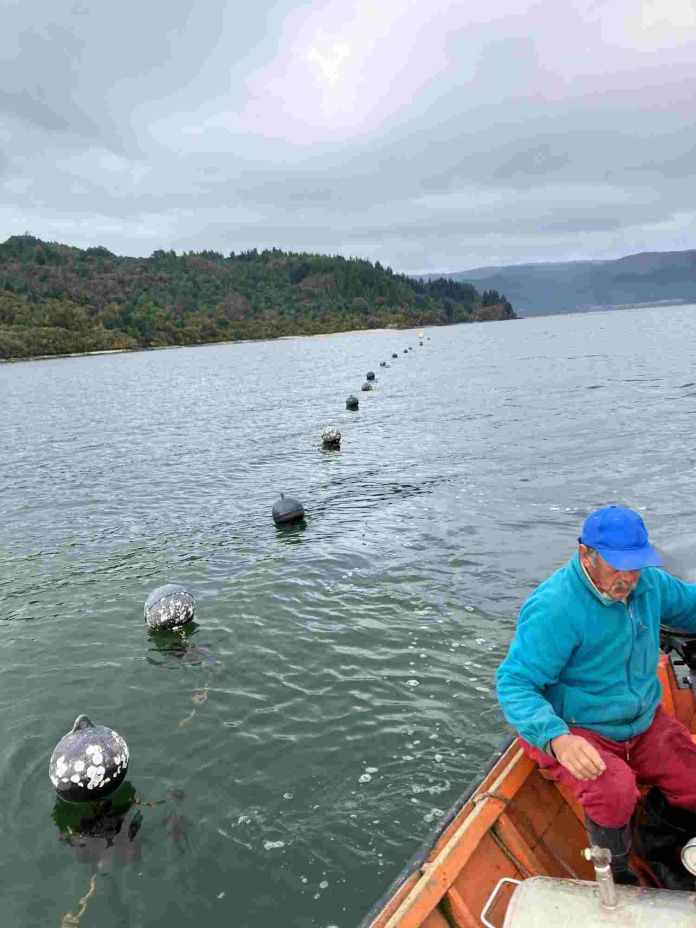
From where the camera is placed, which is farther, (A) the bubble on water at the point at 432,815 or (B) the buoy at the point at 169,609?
(B) the buoy at the point at 169,609

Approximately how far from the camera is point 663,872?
15.8 ft

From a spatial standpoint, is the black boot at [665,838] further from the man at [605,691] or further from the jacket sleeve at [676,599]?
the jacket sleeve at [676,599]

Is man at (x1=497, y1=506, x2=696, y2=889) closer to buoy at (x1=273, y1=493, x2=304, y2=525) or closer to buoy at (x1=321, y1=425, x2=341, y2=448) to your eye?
buoy at (x1=273, y1=493, x2=304, y2=525)

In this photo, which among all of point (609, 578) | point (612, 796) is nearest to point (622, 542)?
point (609, 578)

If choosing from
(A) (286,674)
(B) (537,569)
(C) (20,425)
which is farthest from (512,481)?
(C) (20,425)

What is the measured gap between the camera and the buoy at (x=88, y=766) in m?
7.66

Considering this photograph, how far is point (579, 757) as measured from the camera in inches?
166

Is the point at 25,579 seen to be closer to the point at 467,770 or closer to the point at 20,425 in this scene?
the point at 467,770

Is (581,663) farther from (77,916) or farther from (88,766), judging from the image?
(88,766)

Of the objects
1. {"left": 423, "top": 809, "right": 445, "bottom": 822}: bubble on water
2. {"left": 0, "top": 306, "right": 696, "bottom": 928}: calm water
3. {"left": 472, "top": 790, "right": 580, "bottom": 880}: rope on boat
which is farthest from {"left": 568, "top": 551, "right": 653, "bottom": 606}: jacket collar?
{"left": 423, "top": 809, "right": 445, "bottom": 822}: bubble on water

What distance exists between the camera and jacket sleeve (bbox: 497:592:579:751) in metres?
4.44

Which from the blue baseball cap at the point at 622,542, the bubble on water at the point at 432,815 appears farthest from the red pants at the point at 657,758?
the bubble on water at the point at 432,815

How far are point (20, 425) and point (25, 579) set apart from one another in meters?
35.4

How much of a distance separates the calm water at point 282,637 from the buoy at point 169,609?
0.44 metres
